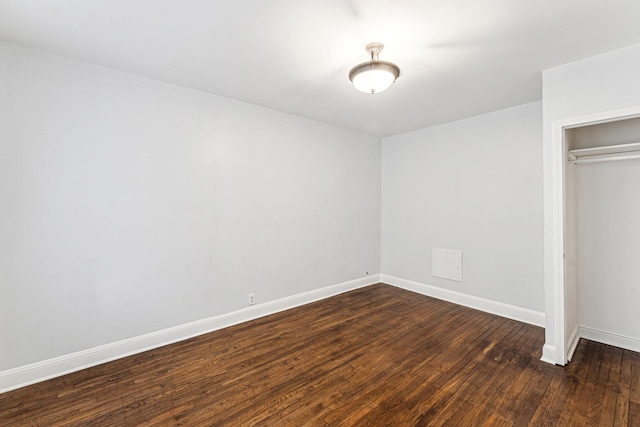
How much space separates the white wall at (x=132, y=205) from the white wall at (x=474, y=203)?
1704 millimetres

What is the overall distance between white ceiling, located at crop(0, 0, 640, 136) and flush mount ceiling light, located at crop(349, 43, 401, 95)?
0.09 meters

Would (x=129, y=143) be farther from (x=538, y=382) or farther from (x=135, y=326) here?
(x=538, y=382)

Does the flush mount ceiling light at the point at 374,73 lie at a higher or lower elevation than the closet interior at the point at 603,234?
higher

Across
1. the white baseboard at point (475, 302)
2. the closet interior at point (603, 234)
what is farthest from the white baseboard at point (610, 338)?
the white baseboard at point (475, 302)

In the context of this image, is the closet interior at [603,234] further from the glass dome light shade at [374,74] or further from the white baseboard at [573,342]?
the glass dome light shade at [374,74]

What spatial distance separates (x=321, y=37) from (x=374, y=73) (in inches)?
19.6

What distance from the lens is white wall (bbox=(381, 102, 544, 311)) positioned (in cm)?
351

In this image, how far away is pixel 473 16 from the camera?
1.93 meters

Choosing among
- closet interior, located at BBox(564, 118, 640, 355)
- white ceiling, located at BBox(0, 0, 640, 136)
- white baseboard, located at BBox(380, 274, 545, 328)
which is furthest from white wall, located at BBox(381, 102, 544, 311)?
white ceiling, located at BBox(0, 0, 640, 136)

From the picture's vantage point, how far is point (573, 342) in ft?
9.45

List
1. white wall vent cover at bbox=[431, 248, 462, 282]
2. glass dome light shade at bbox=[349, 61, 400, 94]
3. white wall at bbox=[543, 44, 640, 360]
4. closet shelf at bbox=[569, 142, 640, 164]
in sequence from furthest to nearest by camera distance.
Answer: white wall vent cover at bbox=[431, 248, 462, 282] < closet shelf at bbox=[569, 142, 640, 164] < white wall at bbox=[543, 44, 640, 360] < glass dome light shade at bbox=[349, 61, 400, 94]

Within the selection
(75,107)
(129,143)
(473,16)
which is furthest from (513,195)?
(75,107)

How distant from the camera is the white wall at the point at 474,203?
11.5 ft

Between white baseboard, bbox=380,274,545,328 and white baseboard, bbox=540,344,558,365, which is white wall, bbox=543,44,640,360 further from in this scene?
white baseboard, bbox=380,274,545,328
